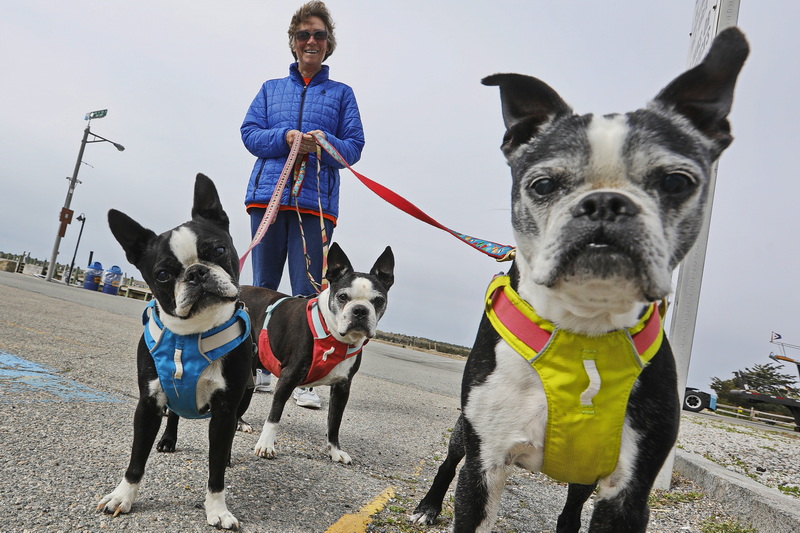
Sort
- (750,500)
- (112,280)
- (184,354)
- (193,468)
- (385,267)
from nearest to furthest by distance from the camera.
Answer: (184,354)
(193,468)
(750,500)
(385,267)
(112,280)

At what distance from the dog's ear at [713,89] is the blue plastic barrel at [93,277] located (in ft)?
96.7

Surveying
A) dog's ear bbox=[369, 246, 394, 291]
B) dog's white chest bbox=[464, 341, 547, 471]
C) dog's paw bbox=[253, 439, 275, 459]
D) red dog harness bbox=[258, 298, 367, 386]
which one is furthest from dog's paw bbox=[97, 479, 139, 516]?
dog's ear bbox=[369, 246, 394, 291]

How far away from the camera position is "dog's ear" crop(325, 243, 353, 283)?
5.25m

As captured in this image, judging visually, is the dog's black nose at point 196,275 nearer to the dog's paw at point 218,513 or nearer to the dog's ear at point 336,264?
the dog's paw at point 218,513

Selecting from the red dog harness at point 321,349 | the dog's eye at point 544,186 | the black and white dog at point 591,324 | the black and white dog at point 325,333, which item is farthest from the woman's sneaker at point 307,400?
the dog's eye at point 544,186

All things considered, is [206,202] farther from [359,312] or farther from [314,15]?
[314,15]

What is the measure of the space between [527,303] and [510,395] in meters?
0.35

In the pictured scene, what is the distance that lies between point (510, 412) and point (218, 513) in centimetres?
151

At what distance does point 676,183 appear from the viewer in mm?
1797

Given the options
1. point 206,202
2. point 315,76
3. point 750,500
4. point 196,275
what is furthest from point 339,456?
point 315,76

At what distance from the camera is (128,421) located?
3848 mm

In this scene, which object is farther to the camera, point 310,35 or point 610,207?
point 310,35

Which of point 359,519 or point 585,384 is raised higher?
point 585,384

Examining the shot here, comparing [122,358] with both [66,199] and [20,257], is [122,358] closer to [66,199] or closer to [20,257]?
[66,199]
